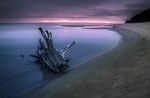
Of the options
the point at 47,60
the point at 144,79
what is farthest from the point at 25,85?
the point at 144,79

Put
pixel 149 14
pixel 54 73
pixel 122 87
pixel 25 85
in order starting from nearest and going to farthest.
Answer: pixel 122 87, pixel 25 85, pixel 54 73, pixel 149 14

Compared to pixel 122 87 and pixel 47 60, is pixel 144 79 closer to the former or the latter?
pixel 122 87

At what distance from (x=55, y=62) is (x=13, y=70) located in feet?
10.2

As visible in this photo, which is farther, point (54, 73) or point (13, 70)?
point (13, 70)

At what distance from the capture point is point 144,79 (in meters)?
4.34

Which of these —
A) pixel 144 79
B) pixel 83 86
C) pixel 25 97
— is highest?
pixel 144 79

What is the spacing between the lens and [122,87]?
13.5ft

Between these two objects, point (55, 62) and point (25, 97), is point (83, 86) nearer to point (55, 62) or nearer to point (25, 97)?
point (25, 97)

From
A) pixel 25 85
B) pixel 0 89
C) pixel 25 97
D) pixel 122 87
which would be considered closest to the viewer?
pixel 122 87

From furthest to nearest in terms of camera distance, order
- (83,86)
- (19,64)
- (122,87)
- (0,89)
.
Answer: (19,64)
(0,89)
(83,86)
(122,87)

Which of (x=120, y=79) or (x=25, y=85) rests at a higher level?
(x=120, y=79)

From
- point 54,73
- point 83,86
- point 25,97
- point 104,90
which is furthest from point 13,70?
point 104,90

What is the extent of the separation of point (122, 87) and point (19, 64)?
315 inches

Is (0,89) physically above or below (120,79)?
below
